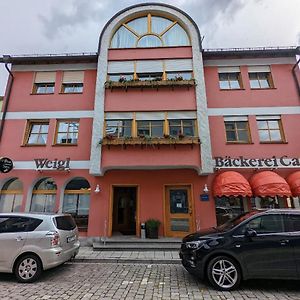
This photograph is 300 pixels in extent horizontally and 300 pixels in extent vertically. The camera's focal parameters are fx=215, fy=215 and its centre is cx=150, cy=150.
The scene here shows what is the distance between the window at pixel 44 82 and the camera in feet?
43.0

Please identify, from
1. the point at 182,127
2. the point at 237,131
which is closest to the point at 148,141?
the point at 182,127

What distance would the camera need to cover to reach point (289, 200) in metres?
11.0

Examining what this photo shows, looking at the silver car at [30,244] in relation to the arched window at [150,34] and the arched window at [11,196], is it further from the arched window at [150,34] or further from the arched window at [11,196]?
the arched window at [150,34]

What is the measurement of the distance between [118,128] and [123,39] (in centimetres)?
589

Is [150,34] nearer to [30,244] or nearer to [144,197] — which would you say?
[144,197]

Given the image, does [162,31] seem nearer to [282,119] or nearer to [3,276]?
[282,119]

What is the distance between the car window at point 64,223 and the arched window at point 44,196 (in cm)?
471

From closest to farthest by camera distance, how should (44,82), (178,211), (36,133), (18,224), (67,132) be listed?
1. (18,224)
2. (178,211)
3. (67,132)
4. (36,133)
5. (44,82)

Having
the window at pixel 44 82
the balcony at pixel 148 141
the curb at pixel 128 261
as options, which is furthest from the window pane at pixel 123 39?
the curb at pixel 128 261

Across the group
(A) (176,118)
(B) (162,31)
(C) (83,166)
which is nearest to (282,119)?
(A) (176,118)

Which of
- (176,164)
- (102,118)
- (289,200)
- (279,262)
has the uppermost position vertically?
(102,118)

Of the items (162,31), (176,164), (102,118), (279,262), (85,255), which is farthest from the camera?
(162,31)

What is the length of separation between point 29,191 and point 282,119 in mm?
14169

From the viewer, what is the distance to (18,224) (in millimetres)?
6262
